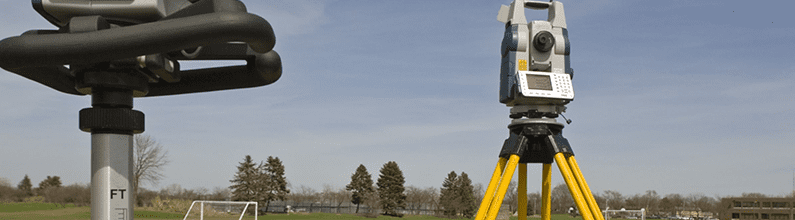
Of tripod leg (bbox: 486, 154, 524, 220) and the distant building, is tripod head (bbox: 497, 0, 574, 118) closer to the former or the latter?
tripod leg (bbox: 486, 154, 524, 220)

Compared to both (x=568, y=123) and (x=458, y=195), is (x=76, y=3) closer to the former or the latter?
(x=568, y=123)

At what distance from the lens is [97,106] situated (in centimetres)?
527

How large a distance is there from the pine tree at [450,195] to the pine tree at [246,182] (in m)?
13.2

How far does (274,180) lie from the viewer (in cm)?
4319

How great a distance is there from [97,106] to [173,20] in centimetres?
158

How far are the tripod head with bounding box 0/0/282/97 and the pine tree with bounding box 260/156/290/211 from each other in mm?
37056

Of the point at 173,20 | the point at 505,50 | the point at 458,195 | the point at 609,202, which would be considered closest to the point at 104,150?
the point at 173,20

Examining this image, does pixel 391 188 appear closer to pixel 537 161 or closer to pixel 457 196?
pixel 457 196

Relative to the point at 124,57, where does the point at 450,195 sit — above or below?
below

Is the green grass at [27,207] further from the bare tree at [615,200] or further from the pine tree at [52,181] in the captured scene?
the bare tree at [615,200]

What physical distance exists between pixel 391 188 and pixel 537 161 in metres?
36.0

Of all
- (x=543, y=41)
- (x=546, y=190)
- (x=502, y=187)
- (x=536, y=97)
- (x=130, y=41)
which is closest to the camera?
(x=130, y=41)

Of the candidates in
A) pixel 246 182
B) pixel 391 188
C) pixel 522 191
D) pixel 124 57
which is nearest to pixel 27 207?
pixel 246 182

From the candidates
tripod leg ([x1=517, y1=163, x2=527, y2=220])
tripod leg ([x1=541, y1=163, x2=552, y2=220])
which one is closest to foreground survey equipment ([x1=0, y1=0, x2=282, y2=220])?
tripod leg ([x1=517, y1=163, x2=527, y2=220])
